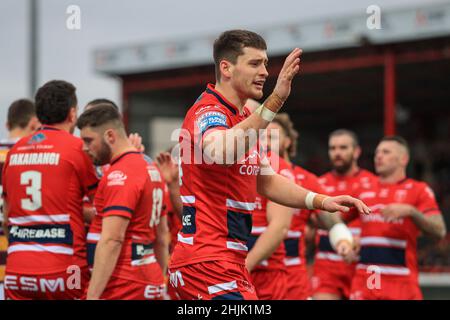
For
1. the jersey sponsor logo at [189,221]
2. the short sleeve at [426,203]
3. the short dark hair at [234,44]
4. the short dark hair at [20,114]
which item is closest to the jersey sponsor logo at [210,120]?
the short dark hair at [234,44]

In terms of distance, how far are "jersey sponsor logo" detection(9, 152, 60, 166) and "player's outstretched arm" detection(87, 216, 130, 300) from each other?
0.58 meters

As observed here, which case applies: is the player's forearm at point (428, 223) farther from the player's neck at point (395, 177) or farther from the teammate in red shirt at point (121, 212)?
the teammate in red shirt at point (121, 212)

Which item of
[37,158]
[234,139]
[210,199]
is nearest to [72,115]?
[37,158]

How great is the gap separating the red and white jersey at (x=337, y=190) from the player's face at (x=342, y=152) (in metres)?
0.12

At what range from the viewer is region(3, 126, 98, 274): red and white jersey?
5.42 m

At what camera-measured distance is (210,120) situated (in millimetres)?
4078

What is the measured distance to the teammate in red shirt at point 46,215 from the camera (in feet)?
17.8

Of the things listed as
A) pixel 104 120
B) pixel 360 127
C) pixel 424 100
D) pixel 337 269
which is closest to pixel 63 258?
pixel 104 120

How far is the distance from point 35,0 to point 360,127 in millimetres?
19686

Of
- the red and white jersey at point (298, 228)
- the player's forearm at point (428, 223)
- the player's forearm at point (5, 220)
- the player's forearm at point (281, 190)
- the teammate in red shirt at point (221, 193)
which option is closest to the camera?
the teammate in red shirt at point (221, 193)

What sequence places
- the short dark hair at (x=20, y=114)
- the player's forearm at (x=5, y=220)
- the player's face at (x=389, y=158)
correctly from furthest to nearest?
the player's face at (x=389, y=158)
the short dark hair at (x=20, y=114)
the player's forearm at (x=5, y=220)

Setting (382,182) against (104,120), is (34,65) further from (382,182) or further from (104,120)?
(104,120)

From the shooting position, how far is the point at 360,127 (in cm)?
3425

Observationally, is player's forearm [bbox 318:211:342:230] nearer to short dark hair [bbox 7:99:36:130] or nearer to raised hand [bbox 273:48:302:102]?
short dark hair [bbox 7:99:36:130]
